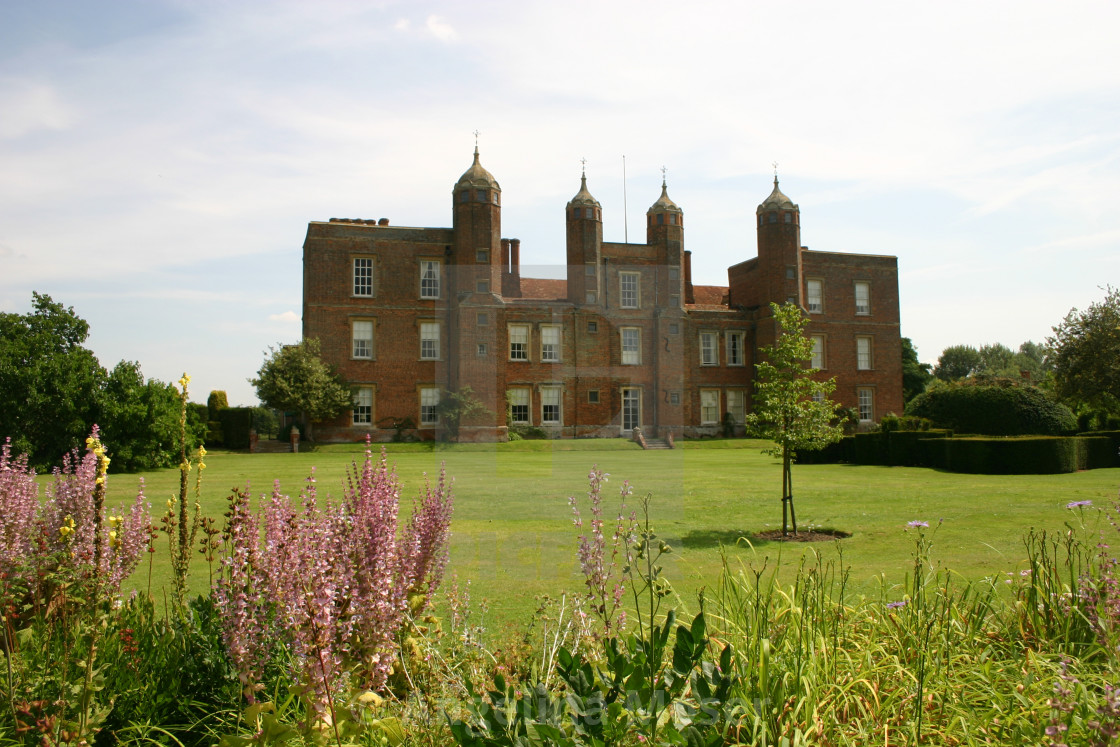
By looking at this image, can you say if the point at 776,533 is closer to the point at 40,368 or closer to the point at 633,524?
the point at 633,524

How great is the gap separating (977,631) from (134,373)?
72.3 feet

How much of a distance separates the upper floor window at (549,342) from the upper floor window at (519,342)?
77cm

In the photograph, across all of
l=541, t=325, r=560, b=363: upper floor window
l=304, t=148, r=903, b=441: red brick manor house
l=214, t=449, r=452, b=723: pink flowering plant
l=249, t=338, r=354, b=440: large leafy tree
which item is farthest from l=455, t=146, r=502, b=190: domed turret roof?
l=214, t=449, r=452, b=723: pink flowering plant

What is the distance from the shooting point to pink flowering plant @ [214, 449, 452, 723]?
2.58 metres

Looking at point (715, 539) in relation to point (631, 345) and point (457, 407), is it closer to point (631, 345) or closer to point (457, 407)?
point (457, 407)

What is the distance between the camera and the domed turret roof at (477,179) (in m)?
33.2

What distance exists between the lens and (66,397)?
1902 centimetres

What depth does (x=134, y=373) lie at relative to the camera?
67.2ft

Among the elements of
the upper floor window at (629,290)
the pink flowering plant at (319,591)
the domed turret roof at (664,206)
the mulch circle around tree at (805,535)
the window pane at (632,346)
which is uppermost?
the domed turret roof at (664,206)

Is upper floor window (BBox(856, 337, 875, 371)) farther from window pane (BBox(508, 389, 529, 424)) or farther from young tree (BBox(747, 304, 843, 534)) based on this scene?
young tree (BBox(747, 304, 843, 534))

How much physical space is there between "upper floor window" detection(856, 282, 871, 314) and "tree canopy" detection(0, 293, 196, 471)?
35.0 meters

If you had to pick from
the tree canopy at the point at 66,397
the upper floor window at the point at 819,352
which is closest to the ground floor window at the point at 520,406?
the tree canopy at the point at 66,397

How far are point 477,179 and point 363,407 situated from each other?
1175 centimetres

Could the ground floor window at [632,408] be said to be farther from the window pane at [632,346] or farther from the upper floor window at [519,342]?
the upper floor window at [519,342]
